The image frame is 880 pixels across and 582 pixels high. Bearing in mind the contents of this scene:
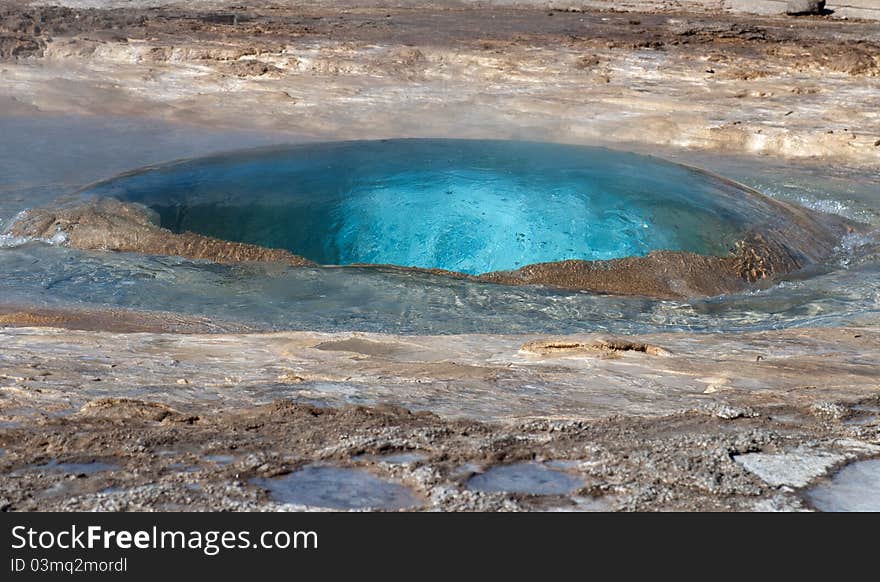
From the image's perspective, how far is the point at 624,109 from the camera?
8.58 m

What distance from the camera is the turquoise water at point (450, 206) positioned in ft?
19.1

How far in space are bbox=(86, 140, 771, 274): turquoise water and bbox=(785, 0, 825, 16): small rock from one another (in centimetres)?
747

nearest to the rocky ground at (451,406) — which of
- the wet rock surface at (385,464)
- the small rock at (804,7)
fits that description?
the wet rock surface at (385,464)

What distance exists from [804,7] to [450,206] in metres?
8.79

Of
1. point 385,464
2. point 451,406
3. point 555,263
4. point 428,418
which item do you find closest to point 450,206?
point 555,263

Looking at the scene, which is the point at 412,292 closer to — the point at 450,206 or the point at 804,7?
the point at 450,206

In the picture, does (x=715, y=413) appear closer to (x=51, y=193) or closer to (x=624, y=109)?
(x=51, y=193)

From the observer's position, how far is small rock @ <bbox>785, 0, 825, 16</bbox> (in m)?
13.0

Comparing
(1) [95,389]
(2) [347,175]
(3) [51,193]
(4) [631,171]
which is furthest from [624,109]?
(1) [95,389]

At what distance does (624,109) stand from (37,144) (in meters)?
4.65

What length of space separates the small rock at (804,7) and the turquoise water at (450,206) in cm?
747

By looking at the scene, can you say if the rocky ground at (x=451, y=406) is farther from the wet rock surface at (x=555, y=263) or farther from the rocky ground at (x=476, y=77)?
the wet rock surface at (x=555, y=263)

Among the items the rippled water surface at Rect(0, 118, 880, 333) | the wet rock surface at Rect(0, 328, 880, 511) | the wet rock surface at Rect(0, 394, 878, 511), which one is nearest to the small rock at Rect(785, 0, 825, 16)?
the rippled water surface at Rect(0, 118, 880, 333)

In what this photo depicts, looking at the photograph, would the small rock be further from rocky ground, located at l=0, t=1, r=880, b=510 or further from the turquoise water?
the turquoise water
